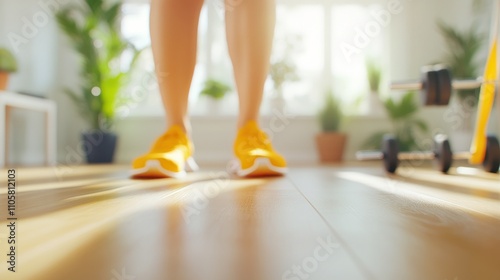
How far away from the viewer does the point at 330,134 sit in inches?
151

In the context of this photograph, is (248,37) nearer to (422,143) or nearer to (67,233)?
(67,233)

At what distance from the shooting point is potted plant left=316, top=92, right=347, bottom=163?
3801 millimetres

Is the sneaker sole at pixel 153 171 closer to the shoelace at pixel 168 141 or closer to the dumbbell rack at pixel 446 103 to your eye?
the shoelace at pixel 168 141

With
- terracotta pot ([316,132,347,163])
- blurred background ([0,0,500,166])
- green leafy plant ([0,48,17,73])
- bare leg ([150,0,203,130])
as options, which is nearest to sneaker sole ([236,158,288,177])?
bare leg ([150,0,203,130])

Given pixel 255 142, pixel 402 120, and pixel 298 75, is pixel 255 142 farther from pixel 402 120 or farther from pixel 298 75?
pixel 402 120

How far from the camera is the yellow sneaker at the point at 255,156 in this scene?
1.32 meters

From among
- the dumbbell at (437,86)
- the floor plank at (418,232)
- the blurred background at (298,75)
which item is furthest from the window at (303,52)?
the floor plank at (418,232)

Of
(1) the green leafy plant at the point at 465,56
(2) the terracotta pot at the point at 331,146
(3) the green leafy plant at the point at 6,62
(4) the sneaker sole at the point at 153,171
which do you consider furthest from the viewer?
(2) the terracotta pot at the point at 331,146

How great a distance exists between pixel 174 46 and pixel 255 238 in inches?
41.5

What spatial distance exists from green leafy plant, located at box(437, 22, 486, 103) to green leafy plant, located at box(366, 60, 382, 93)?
0.55 metres

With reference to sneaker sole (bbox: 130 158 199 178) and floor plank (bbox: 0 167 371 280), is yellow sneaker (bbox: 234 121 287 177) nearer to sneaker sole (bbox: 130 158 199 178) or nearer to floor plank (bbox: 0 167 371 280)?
sneaker sole (bbox: 130 158 199 178)

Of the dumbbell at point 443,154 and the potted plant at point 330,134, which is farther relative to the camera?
the potted plant at point 330,134

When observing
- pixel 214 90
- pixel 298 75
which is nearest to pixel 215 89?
pixel 214 90

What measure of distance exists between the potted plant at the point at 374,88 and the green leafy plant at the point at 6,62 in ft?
8.69
